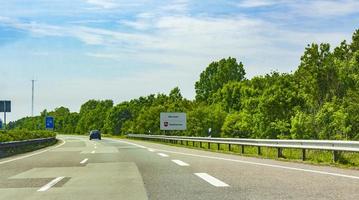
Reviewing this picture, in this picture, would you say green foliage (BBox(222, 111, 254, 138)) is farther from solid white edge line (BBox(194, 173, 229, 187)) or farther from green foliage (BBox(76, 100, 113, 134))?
green foliage (BBox(76, 100, 113, 134))

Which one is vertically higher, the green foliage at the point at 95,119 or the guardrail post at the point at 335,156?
the green foliage at the point at 95,119

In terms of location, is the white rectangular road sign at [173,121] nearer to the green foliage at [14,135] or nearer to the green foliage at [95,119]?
the green foliage at [14,135]

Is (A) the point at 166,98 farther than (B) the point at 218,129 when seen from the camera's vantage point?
Yes

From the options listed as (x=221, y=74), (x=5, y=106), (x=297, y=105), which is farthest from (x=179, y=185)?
(x=221, y=74)

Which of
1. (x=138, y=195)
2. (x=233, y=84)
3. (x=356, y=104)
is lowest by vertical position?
(x=138, y=195)

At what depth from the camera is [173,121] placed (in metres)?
71.9

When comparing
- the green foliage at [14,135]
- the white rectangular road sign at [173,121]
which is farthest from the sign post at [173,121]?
the green foliage at [14,135]

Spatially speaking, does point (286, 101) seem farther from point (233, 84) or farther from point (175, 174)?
point (175, 174)

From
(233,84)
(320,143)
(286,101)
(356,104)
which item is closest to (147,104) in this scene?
(233,84)

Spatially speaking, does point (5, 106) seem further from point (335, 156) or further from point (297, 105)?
point (297, 105)

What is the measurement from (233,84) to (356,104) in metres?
43.6

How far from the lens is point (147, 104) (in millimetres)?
144875

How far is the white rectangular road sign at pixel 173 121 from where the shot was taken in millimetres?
71562

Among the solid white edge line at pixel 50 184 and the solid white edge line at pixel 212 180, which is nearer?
the solid white edge line at pixel 50 184
